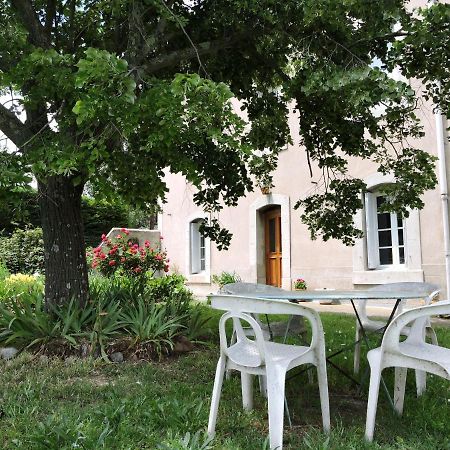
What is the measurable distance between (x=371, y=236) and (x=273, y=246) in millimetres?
3408

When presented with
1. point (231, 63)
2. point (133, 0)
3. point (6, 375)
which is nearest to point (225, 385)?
point (6, 375)

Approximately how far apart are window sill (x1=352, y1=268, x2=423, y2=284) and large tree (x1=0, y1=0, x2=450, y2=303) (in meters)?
2.86

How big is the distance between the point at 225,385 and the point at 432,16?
3.51 meters

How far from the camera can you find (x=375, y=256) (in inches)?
362

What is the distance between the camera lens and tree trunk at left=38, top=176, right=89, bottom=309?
16.9 feet

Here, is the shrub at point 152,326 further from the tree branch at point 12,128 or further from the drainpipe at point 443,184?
the drainpipe at point 443,184

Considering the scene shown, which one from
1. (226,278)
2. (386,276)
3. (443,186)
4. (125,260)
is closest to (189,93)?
(443,186)

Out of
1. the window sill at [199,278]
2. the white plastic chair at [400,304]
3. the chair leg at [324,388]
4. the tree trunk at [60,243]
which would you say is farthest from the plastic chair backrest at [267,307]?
the window sill at [199,278]

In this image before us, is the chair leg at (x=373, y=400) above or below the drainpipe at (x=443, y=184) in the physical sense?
below

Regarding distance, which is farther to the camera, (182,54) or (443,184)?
(443,184)

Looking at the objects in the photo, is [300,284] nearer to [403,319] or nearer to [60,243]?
[60,243]

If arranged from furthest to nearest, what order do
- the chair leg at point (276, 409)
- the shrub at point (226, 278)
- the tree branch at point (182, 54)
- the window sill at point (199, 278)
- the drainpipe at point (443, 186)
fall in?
1. the window sill at point (199, 278)
2. the shrub at point (226, 278)
3. the drainpipe at point (443, 186)
4. the tree branch at point (182, 54)
5. the chair leg at point (276, 409)

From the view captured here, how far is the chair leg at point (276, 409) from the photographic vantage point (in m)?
2.40

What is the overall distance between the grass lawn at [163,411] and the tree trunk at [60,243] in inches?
34.4
